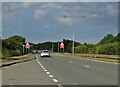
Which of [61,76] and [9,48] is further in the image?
[9,48]

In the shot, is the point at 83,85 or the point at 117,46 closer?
the point at 83,85

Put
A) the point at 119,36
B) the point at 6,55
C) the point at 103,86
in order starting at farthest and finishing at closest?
the point at 119,36, the point at 6,55, the point at 103,86

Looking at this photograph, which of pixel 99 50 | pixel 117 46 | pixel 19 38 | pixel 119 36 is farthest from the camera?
pixel 19 38

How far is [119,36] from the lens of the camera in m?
132

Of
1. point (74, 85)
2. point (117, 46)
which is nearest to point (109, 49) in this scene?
point (117, 46)

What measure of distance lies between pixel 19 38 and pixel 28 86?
14463 centimetres

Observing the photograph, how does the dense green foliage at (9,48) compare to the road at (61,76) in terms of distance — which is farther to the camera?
the dense green foliage at (9,48)

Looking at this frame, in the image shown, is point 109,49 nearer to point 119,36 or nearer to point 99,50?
point 99,50

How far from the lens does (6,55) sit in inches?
2468

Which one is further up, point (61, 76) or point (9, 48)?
point (9, 48)

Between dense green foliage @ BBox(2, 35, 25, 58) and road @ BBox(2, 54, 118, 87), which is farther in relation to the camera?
dense green foliage @ BBox(2, 35, 25, 58)

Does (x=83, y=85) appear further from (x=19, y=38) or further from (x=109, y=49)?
(x=19, y=38)

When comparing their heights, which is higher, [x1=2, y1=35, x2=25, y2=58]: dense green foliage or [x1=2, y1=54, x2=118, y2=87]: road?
[x1=2, y1=35, x2=25, y2=58]: dense green foliage

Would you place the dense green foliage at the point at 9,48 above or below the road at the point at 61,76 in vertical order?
above
